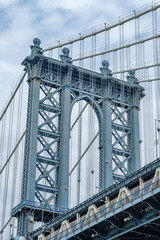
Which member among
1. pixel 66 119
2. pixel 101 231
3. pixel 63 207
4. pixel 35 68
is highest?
pixel 35 68

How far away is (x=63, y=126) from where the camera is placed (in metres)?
68.1

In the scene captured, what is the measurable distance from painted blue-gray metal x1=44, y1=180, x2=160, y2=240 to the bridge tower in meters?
14.3

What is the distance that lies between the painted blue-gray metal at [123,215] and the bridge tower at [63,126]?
14332 mm

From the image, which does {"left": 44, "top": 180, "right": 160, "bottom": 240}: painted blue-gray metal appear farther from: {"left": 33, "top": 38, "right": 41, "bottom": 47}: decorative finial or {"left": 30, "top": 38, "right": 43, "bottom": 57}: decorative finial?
{"left": 33, "top": 38, "right": 41, "bottom": 47}: decorative finial

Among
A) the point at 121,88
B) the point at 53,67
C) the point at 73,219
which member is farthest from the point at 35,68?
the point at 73,219

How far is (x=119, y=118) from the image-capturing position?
245 feet

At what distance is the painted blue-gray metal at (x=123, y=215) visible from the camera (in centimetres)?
4206

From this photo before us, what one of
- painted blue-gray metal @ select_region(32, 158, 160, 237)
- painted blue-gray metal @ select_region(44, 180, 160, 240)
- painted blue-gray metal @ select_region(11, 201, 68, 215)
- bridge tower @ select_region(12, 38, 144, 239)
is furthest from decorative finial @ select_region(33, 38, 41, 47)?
painted blue-gray metal @ select_region(44, 180, 160, 240)

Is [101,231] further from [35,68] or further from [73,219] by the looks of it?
[35,68]

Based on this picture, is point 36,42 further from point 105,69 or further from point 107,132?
point 107,132

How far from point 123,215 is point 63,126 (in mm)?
24206

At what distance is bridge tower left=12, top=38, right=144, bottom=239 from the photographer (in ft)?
210

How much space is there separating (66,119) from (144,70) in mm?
10942

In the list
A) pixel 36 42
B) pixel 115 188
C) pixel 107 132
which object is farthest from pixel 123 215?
pixel 36 42
